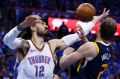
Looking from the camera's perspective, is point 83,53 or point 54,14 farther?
point 54,14

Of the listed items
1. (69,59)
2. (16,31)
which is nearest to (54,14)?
(16,31)

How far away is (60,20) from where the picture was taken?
1688 centimetres

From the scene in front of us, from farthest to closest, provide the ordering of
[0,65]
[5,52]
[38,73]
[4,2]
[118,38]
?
[118,38], [4,2], [5,52], [0,65], [38,73]

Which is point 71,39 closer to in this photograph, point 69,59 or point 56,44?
point 56,44

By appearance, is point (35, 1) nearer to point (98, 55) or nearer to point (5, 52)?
point (5, 52)

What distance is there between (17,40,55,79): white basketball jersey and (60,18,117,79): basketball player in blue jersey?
619 millimetres

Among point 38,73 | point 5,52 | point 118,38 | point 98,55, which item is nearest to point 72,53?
point 98,55

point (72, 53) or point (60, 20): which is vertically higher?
point (72, 53)

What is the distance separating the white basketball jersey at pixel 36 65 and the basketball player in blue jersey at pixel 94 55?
2.03 ft

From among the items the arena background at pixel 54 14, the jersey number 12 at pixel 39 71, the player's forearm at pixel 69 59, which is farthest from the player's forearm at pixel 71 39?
the arena background at pixel 54 14

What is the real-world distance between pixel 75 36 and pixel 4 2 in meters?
11.3

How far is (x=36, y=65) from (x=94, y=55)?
0.97 m

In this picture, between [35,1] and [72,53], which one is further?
[35,1]

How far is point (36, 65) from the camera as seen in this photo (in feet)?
16.5
